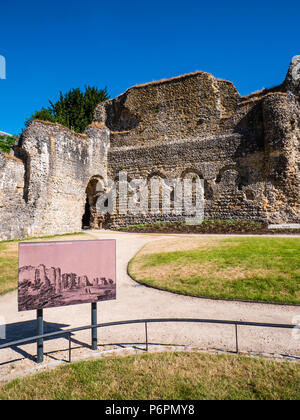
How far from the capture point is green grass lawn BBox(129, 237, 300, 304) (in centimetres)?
630

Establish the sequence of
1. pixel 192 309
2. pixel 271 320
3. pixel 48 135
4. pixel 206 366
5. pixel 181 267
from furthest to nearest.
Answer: pixel 48 135
pixel 181 267
pixel 192 309
pixel 271 320
pixel 206 366

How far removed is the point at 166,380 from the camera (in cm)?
324

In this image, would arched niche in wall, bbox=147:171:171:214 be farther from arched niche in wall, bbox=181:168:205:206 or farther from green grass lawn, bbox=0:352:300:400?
green grass lawn, bbox=0:352:300:400

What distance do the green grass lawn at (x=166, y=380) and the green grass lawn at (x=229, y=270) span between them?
9.04ft

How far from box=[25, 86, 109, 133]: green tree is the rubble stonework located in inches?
314

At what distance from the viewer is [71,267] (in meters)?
3.95

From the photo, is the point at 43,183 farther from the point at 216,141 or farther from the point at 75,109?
the point at 75,109

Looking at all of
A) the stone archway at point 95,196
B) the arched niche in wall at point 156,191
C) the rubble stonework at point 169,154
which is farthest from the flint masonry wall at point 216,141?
the stone archway at point 95,196

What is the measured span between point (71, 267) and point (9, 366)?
4.82 ft

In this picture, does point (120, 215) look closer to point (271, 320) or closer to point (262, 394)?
point (271, 320)

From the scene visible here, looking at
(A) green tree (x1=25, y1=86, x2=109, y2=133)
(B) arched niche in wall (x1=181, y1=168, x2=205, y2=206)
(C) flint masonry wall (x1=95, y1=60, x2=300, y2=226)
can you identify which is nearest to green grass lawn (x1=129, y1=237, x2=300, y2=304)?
(C) flint masonry wall (x1=95, y1=60, x2=300, y2=226)

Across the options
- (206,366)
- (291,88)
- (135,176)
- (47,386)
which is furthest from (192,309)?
(291,88)

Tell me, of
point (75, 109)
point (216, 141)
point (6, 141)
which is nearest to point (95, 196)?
point (216, 141)

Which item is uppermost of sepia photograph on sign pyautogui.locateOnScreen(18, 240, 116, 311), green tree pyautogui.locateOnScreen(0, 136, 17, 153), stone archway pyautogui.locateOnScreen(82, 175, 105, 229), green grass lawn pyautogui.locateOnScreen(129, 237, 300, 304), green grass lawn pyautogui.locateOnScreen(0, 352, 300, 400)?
green tree pyautogui.locateOnScreen(0, 136, 17, 153)
